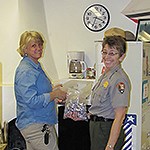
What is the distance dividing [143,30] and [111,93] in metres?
1.84

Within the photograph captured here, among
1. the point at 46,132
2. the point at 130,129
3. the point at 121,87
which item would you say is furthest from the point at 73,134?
the point at 121,87

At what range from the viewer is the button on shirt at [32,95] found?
236cm

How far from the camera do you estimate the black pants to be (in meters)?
3.25

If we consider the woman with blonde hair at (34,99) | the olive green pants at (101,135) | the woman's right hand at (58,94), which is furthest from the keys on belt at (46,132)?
the olive green pants at (101,135)

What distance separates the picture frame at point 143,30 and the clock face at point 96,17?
464 millimetres

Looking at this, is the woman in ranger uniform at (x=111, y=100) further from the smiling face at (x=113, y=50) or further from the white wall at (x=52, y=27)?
the white wall at (x=52, y=27)

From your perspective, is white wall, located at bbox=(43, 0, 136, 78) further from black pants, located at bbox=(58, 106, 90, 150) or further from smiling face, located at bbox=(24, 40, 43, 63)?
smiling face, located at bbox=(24, 40, 43, 63)

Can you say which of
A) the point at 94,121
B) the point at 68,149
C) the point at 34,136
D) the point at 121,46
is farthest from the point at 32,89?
the point at 68,149

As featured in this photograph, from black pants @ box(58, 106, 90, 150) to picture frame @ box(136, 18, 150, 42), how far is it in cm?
128

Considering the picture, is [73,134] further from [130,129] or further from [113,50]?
[113,50]

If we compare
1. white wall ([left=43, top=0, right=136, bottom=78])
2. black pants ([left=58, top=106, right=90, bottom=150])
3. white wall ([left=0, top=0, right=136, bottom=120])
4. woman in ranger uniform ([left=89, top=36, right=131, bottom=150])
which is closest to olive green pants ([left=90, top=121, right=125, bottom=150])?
woman in ranger uniform ([left=89, top=36, right=131, bottom=150])

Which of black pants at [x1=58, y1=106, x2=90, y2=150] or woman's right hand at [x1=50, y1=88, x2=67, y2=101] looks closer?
woman's right hand at [x1=50, y1=88, x2=67, y2=101]

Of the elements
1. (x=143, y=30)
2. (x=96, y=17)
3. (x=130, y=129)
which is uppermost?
(x=96, y=17)

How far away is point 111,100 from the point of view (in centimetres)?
212
